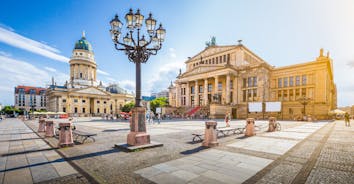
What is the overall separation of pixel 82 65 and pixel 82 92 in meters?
15.6

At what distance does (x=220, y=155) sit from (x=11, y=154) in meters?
8.81

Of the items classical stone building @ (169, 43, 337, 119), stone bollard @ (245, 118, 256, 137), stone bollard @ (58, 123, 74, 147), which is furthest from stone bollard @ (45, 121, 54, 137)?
classical stone building @ (169, 43, 337, 119)

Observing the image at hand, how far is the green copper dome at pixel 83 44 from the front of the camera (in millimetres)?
83188

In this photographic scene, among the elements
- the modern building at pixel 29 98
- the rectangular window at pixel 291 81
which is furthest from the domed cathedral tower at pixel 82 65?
the rectangular window at pixel 291 81

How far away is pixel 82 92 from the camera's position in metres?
75.9

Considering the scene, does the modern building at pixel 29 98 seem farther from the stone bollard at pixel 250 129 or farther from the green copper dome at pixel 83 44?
the stone bollard at pixel 250 129

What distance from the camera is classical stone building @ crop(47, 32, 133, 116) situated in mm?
72500

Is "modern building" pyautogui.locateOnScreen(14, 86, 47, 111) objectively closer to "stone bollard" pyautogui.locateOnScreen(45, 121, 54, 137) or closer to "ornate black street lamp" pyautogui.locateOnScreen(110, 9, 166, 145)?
"stone bollard" pyautogui.locateOnScreen(45, 121, 54, 137)

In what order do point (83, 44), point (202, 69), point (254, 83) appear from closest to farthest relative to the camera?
point (254, 83), point (202, 69), point (83, 44)

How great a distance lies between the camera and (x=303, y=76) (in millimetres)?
36188

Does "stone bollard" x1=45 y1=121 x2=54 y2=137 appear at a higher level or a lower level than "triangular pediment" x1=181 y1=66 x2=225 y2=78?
lower

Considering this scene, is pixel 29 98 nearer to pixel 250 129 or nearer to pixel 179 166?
pixel 250 129

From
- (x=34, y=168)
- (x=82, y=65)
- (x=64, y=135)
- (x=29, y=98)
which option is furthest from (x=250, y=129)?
(x=29, y=98)

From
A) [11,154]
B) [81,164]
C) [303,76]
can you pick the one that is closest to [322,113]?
[303,76]
